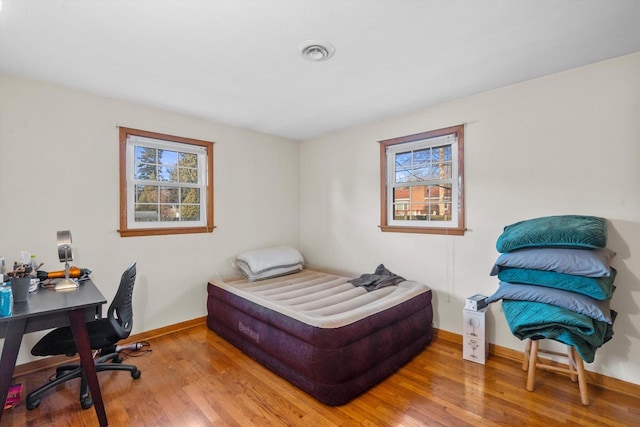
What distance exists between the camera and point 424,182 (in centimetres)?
319

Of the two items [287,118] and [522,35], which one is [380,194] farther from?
[522,35]

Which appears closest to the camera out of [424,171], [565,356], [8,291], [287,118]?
[8,291]

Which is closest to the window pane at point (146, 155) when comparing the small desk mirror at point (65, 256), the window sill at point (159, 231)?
the window sill at point (159, 231)

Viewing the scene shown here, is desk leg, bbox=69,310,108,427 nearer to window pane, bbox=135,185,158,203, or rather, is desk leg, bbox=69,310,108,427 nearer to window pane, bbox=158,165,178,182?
window pane, bbox=135,185,158,203

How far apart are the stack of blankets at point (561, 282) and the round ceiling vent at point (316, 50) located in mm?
1894

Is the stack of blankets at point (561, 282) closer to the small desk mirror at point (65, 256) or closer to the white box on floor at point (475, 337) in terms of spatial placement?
the white box on floor at point (475, 337)

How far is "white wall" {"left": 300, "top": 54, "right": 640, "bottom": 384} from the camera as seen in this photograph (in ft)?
6.95

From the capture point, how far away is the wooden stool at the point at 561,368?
1965 millimetres

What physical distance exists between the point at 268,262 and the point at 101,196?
180 cm

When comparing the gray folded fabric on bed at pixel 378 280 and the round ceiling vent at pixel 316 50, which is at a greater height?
the round ceiling vent at pixel 316 50

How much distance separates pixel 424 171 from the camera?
3.21 meters

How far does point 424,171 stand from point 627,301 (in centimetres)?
186

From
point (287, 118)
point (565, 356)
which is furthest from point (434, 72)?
point (565, 356)

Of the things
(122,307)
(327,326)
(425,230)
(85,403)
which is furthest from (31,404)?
(425,230)
